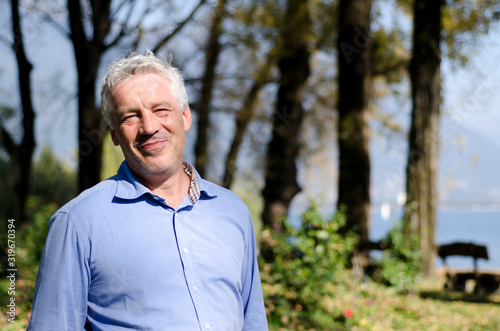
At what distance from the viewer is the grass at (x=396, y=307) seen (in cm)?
649

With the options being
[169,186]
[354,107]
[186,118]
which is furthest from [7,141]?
[169,186]

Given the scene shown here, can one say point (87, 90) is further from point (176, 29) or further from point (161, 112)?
point (161, 112)

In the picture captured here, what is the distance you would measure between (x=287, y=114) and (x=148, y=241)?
12.0 meters

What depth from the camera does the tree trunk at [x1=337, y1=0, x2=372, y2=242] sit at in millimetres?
10422

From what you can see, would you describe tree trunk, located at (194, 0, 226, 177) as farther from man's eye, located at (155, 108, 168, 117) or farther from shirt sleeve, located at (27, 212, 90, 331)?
shirt sleeve, located at (27, 212, 90, 331)

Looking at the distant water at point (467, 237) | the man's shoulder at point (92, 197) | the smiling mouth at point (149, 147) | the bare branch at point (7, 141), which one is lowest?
the distant water at point (467, 237)

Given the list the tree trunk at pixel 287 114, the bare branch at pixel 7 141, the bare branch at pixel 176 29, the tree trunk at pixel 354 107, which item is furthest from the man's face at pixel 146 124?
the tree trunk at pixel 287 114

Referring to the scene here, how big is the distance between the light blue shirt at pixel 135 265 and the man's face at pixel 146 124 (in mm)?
90

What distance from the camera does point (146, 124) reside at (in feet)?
6.66

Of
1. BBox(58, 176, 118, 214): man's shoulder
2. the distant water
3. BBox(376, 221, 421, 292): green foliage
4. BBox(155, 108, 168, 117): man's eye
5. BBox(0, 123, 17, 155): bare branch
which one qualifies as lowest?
the distant water

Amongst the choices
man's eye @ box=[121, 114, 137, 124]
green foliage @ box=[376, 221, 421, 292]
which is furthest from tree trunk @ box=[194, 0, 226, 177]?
man's eye @ box=[121, 114, 137, 124]

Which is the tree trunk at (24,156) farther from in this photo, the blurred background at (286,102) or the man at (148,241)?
the man at (148,241)

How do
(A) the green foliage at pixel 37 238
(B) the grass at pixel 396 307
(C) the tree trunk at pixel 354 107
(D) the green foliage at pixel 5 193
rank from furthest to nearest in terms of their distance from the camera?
(D) the green foliage at pixel 5 193, (C) the tree trunk at pixel 354 107, (A) the green foliage at pixel 37 238, (B) the grass at pixel 396 307

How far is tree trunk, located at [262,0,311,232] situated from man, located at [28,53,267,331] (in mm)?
11014
